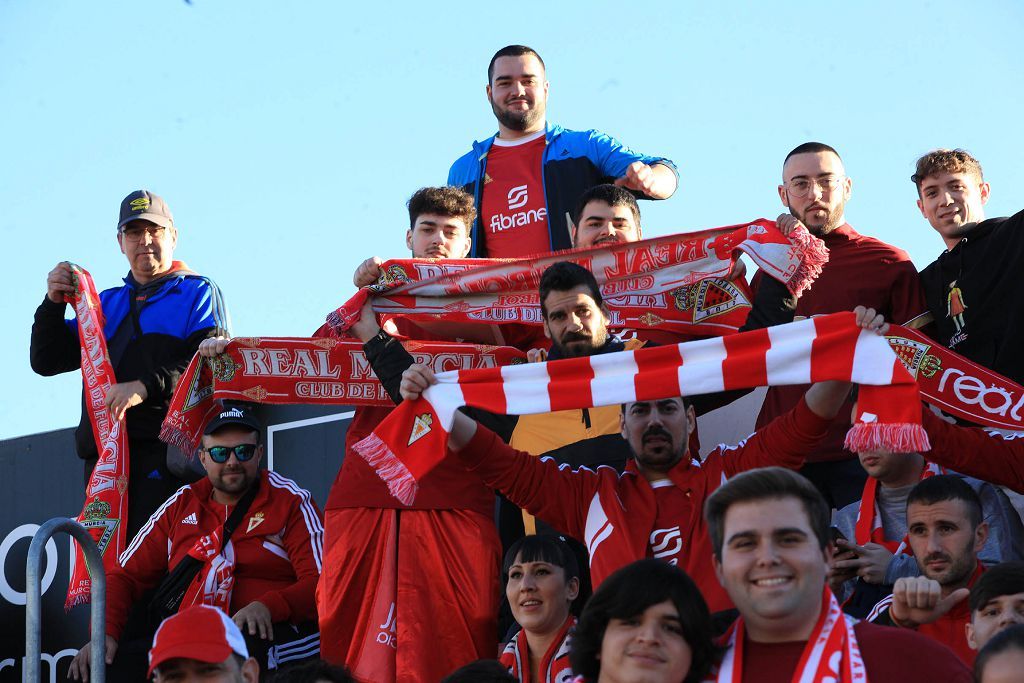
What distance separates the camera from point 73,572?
6887mm

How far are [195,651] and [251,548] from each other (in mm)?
2361

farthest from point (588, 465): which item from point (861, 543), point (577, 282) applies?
point (861, 543)

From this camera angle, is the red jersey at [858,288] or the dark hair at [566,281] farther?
the red jersey at [858,288]

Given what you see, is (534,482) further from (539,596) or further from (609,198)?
(609,198)

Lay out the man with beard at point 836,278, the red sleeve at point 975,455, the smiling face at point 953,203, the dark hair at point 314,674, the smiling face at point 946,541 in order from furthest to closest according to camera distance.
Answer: the smiling face at point 953,203
the man with beard at point 836,278
the red sleeve at point 975,455
the smiling face at point 946,541
the dark hair at point 314,674

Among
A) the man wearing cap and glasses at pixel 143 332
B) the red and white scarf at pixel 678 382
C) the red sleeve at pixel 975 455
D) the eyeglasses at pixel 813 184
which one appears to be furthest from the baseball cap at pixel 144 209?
the red sleeve at pixel 975 455

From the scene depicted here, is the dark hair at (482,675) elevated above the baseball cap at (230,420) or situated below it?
below

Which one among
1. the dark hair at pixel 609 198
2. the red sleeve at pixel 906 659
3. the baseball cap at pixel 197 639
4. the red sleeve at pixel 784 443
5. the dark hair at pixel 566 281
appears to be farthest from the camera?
the dark hair at pixel 609 198

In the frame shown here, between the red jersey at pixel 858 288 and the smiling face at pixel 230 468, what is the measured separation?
2.41 m

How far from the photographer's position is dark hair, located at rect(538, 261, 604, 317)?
5406mm

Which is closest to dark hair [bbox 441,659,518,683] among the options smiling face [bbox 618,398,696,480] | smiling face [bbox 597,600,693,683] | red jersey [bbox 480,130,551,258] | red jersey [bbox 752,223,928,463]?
smiling face [bbox 618,398,696,480]

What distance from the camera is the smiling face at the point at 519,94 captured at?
7125 millimetres

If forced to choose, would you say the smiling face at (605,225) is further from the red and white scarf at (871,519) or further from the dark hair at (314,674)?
the dark hair at (314,674)

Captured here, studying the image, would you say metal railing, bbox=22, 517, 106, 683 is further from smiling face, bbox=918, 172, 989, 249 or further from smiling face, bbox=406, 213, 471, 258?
smiling face, bbox=918, 172, 989, 249
